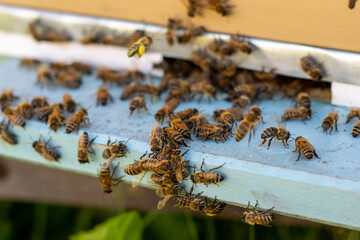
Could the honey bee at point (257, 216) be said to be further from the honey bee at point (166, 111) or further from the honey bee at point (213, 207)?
the honey bee at point (166, 111)

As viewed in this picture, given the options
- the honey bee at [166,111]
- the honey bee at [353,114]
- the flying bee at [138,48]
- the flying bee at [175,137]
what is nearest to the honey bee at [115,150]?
the flying bee at [175,137]

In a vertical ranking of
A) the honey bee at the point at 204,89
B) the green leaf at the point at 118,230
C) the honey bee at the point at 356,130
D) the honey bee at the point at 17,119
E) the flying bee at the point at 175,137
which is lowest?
the green leaf at the point at 118,230

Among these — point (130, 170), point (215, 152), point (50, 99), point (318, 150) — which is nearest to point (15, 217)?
point (50, 99)

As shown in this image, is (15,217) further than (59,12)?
Yes

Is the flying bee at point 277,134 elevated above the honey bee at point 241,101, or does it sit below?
below

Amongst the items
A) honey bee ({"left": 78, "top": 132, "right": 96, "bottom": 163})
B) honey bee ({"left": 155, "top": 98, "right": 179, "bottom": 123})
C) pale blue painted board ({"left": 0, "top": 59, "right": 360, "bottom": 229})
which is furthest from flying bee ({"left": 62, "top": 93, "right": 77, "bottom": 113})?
honey bee ({"left": 155, "top": 98, "right": 179, "bottom": 123})

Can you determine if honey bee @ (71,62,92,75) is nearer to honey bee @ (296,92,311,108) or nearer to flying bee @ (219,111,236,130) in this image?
flying bee @ (219,111,236,130)

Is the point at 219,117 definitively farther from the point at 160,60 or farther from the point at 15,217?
the point at 15,217
